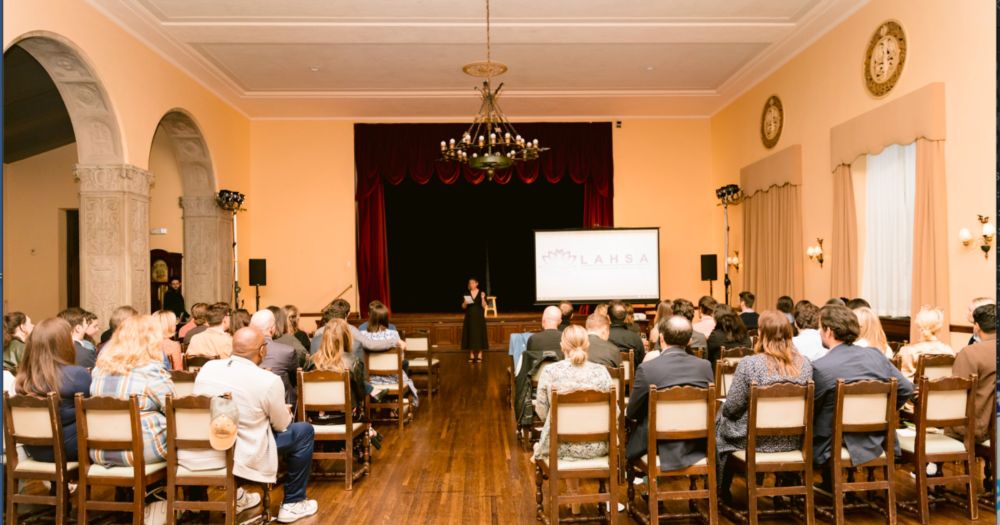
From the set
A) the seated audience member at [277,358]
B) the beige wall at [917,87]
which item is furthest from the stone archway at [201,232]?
the beige wall at [917,87]

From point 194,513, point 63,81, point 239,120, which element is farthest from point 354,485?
point 239,120

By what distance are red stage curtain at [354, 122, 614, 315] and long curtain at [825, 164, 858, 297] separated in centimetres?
542

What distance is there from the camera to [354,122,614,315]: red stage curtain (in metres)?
13.6

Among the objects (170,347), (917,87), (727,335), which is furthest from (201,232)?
(917,87)

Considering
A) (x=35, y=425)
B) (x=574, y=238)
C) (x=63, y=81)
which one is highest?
(x=63, y=81)

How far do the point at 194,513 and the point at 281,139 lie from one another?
10359 millimetres

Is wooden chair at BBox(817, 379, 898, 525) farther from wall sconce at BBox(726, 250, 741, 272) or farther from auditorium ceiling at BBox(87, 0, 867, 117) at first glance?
wall sconce at BBox(726, 250, 741, 272)

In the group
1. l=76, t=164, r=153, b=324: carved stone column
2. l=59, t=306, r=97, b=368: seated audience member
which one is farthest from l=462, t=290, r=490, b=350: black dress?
l=59, t=306, r=97, b=368: seated audience member

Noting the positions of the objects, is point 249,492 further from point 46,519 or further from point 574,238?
point 574,238

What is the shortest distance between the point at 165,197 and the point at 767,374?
1134 centimetres

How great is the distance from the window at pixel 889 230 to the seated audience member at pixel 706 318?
2.27 meters

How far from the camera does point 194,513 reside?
4289mm

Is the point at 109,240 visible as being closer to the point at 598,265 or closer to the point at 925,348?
the point at 598,265

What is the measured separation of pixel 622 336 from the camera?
6336 millimetres
